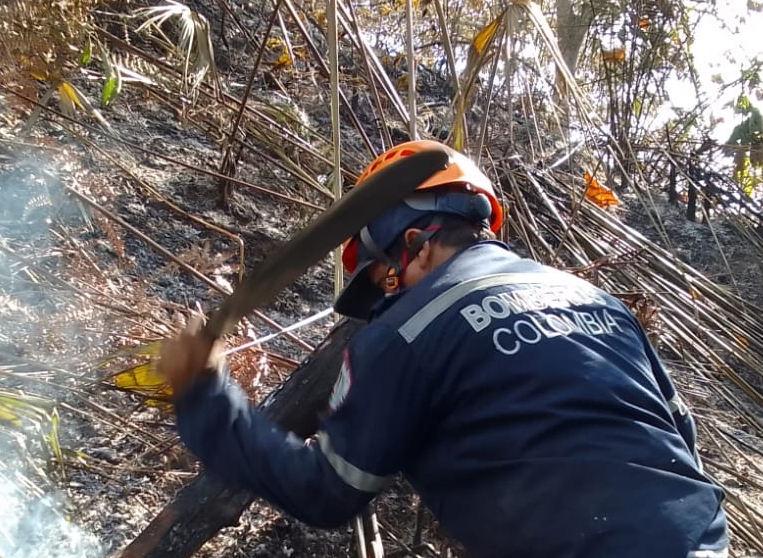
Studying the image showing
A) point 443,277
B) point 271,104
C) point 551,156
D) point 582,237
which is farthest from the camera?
point 551,156

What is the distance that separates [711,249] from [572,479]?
17.8 feet

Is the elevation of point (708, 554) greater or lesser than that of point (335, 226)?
lesser

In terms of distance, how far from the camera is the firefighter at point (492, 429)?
1.33 meters

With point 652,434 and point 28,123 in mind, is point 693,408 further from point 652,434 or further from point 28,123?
point 28,123

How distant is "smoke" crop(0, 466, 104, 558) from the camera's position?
1924 millimetres

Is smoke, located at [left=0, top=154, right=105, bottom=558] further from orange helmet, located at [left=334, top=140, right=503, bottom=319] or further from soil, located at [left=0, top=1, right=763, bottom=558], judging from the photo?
orange helmet, located at [left=334, top=140, right=503, bottom=319]

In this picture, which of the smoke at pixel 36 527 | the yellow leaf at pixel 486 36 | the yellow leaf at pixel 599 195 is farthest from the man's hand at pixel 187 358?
the yellow leaf at pixel 599 195

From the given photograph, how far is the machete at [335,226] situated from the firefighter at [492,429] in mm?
124

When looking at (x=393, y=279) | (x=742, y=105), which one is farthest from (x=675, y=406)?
(x=742, y=105)

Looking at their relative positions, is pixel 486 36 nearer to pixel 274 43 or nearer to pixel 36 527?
pixel 36 527

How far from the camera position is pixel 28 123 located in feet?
10.1

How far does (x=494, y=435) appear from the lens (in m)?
1.39

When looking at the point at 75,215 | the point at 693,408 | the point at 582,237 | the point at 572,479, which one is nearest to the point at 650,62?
the point at 582,237

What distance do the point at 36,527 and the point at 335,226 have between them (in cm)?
127
